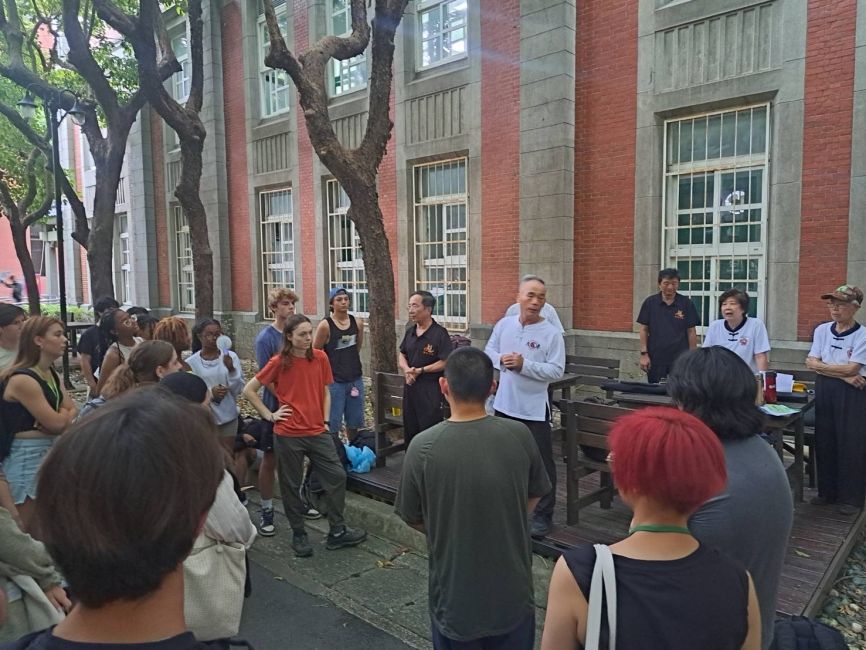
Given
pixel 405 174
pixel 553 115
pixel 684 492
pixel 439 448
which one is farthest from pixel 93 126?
pixel 684 492

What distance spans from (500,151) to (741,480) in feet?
30.3

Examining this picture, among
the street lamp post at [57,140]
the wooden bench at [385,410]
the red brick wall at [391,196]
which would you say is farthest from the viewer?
the red brick wall at [391,196]

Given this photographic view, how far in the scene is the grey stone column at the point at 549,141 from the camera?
30.9 feet

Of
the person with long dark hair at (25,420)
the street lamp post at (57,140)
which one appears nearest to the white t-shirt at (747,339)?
the person with long dark hair at (25,420)

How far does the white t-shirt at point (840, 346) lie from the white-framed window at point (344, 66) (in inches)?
409

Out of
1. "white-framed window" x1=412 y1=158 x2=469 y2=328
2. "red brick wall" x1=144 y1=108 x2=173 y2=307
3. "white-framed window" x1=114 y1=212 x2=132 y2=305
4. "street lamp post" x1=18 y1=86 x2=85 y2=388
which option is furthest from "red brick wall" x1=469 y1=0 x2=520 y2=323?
"white-framed window" x1=114 y1=212 x2=132 y2=305

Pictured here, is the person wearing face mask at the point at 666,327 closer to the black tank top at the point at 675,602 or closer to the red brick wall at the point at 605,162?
the red brick wall at the point at 605,162

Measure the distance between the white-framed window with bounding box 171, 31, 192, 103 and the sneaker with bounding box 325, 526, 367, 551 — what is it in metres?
16.2

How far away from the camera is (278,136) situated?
14.7 metres

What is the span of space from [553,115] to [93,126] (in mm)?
9408

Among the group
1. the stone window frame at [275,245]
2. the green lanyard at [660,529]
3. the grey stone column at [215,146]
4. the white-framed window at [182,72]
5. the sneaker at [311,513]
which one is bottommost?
the sneaker at [311,513]

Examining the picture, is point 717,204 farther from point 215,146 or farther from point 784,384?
point 215,146

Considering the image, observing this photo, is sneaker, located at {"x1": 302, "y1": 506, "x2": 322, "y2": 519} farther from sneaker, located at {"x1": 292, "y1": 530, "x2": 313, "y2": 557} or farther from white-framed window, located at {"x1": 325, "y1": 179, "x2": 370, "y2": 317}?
white-framed window, located at {"x1": 325, "y1": 179, "x2": 370, "y2": 317}

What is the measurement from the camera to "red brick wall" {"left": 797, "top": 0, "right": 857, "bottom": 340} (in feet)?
24.0
